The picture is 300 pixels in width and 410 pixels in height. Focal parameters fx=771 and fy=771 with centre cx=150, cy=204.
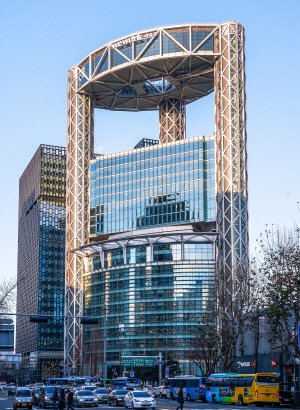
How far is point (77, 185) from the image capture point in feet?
562

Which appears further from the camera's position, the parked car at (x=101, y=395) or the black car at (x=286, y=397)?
the parked car at (x=101, y=395)

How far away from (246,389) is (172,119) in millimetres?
117003

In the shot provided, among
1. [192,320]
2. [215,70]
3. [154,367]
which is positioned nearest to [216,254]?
[192,320]

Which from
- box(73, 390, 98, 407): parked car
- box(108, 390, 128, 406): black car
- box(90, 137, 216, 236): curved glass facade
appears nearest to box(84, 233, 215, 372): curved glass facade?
box(90, 137, 216, 236): curved glass facade

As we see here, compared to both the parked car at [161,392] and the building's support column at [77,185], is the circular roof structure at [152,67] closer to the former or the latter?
the building's support column at [77,185]

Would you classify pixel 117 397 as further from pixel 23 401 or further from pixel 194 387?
pixel 194 387

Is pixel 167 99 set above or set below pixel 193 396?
above

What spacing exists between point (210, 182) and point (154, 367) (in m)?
39.2

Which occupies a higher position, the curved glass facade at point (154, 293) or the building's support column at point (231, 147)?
the building's support column at point (231, 147)

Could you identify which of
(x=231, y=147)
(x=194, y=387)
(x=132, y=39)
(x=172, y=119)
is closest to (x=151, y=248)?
(x=231, y=147)

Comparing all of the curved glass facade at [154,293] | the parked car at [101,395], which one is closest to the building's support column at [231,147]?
the curved glass facade at [154,293]

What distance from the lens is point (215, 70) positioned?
153 m

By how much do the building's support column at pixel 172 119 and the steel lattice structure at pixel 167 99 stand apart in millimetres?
229

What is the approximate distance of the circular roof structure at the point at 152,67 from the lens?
151 metres
